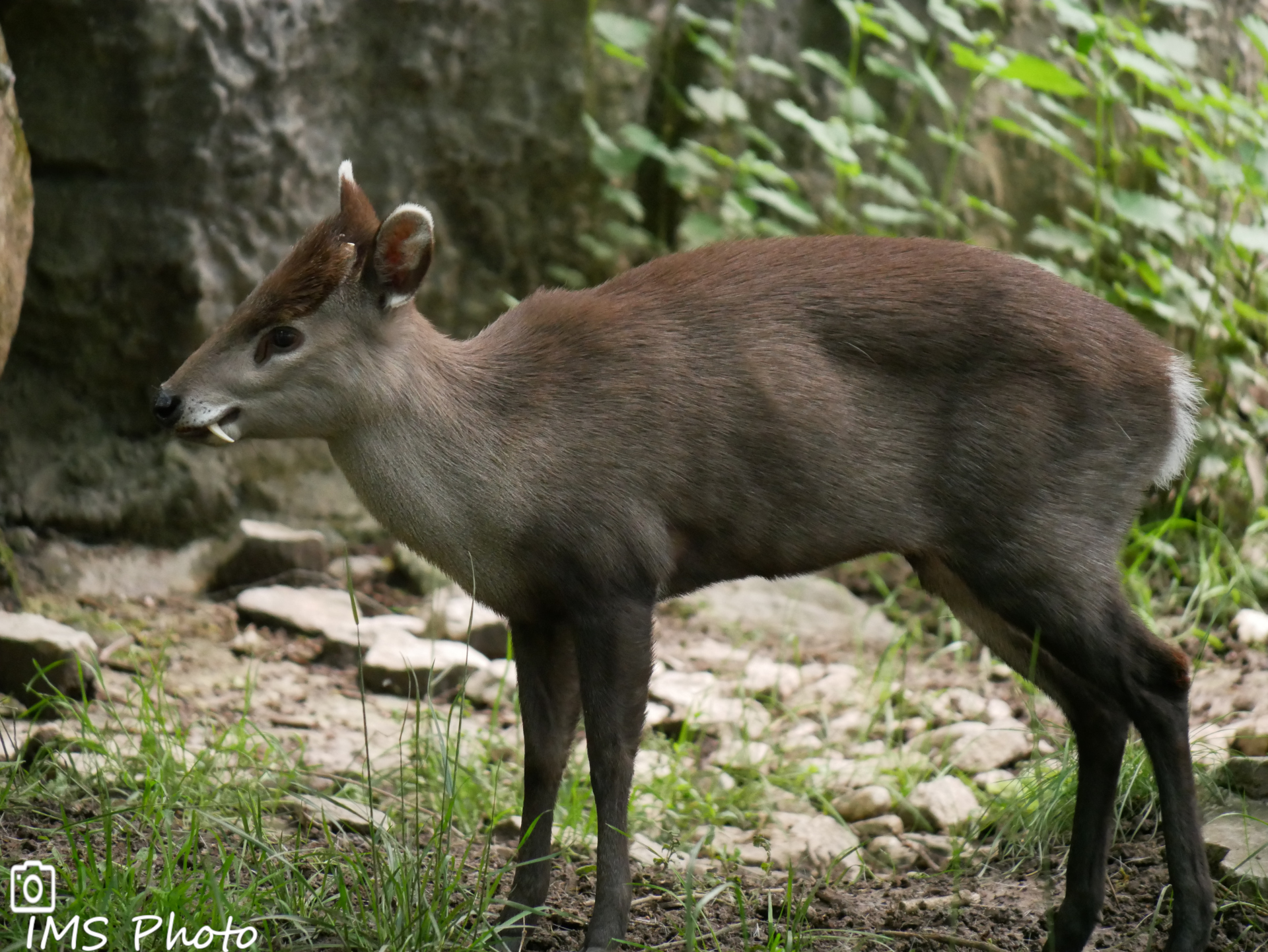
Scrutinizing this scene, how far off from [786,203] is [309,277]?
3746mm

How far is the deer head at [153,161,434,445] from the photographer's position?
167 inches

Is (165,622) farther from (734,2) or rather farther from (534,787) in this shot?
(734,2)

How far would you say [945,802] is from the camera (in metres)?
5.45

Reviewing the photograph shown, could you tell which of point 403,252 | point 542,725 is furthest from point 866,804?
point 403,252

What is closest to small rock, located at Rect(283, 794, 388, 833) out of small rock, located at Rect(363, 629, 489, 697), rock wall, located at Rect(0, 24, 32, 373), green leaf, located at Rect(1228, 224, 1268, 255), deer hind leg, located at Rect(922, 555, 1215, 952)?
small rock, located at Rect(363, 629, 489, 697)

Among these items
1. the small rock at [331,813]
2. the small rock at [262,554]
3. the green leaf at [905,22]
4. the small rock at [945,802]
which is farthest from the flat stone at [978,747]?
the green leaf at [905,22]

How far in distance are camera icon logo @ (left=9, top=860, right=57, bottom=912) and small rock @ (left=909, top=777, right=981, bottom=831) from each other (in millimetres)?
3019

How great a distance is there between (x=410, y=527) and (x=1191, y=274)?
5219mm

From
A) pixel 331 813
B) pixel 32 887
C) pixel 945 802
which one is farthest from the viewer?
pixel 945 802

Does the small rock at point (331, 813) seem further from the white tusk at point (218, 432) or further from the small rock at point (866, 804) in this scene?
the small rock at point (866, 804)

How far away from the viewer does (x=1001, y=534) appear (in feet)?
13.9

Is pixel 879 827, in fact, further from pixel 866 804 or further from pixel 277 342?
pixel 277 342

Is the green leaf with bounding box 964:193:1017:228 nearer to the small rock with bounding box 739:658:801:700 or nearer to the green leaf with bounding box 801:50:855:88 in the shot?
the green leaf with bounding box 801:50:855:88

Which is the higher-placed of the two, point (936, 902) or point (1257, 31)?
point (1257, 31)
